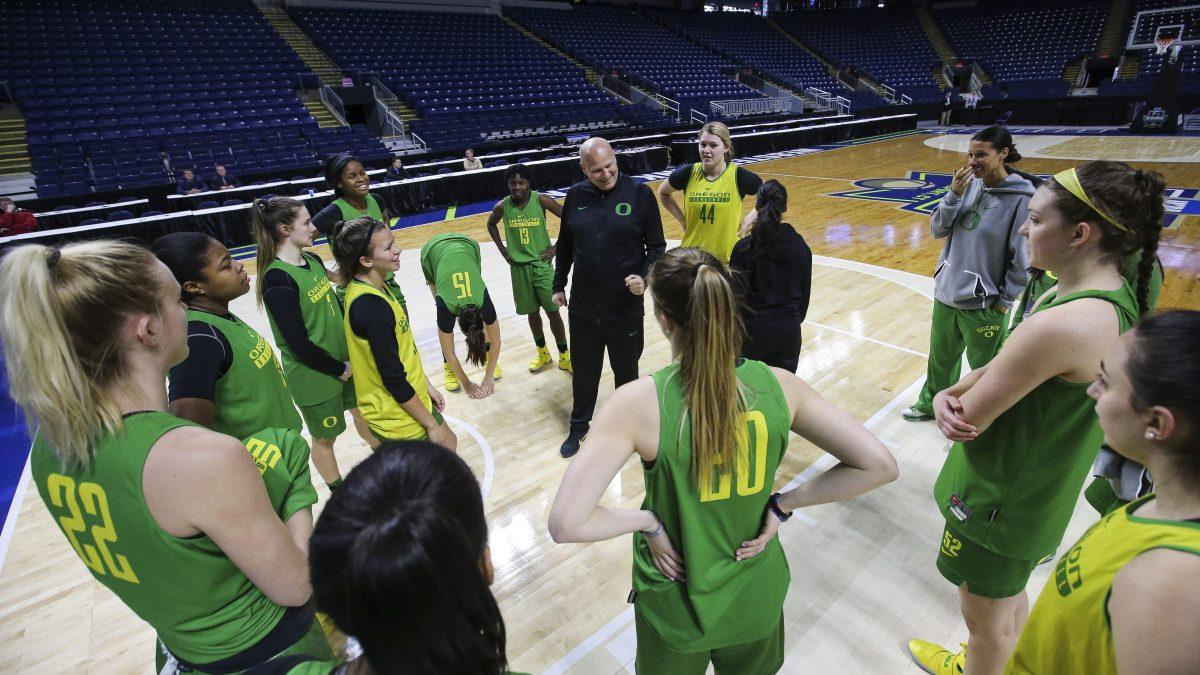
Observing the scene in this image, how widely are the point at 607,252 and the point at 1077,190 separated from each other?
212cm

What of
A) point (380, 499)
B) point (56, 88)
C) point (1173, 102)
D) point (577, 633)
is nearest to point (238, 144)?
point (56, 88)

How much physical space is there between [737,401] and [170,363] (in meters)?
1.22

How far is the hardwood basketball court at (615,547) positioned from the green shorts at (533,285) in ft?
1.96

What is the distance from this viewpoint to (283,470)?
139 centimetres

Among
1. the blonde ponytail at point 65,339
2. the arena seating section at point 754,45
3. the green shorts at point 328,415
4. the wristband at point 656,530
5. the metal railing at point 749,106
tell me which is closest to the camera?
the blonde ponytail at point 65,339

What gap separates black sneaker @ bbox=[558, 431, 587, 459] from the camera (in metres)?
3.55

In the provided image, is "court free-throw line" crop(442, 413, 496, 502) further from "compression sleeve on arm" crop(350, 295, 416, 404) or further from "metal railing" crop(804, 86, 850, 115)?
"metal railing" crop(804, 86, 850, 115)

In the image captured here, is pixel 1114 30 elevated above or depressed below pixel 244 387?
above

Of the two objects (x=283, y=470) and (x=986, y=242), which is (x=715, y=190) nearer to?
(x=986, y=242)

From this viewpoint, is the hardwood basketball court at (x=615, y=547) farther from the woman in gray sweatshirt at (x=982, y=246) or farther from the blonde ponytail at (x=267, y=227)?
the blonde ponytail at (x=267, y=227)

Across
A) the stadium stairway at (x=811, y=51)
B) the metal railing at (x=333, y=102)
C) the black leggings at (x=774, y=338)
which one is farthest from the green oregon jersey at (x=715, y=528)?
the stadium stairway at (x=811, y=51)

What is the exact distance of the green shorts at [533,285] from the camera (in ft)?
14.3

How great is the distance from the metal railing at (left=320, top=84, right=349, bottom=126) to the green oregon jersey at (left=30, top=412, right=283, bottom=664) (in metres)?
15.7

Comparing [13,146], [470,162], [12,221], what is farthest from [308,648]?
[13,146]
